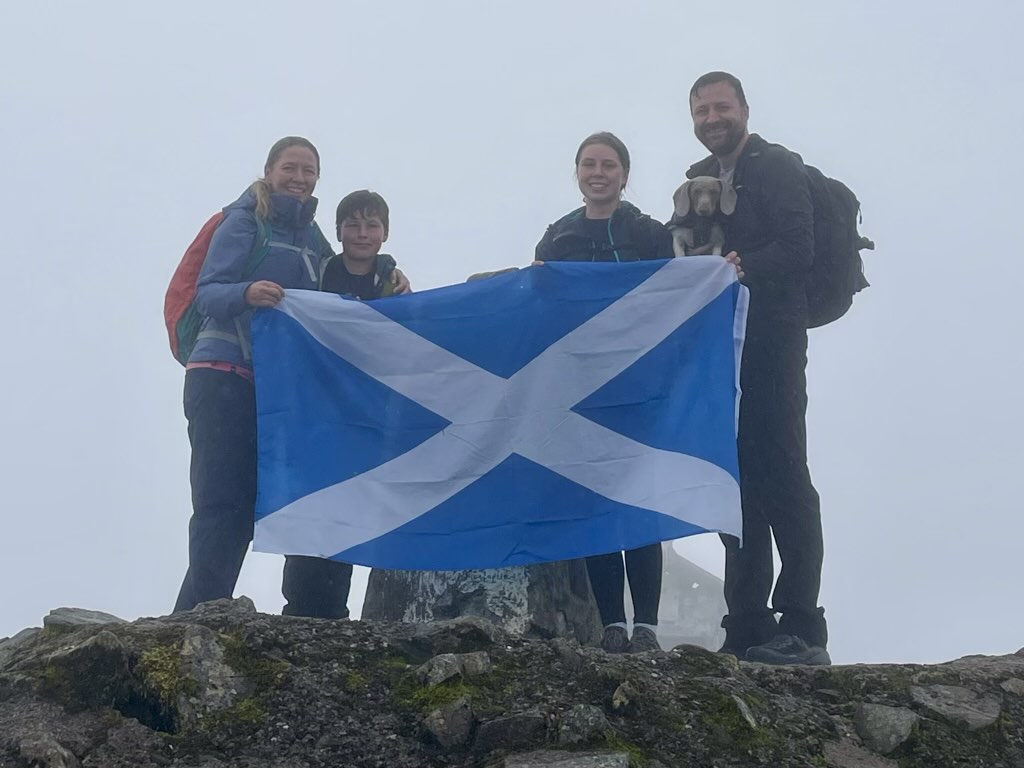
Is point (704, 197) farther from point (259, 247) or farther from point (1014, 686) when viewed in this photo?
point (1014, 686)

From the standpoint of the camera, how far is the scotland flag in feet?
20.8

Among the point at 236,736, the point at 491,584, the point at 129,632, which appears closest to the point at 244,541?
the point at 491,584

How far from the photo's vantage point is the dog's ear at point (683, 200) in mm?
6789

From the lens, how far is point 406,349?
6.89 m

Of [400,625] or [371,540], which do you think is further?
[371,540]

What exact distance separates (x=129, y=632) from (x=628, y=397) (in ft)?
9.20

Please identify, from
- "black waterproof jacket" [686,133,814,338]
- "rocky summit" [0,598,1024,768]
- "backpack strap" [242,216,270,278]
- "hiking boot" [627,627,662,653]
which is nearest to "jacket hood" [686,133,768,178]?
"black waterproof jacket" [686,133,814,338]

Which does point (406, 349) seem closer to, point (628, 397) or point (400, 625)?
point (628, 397)

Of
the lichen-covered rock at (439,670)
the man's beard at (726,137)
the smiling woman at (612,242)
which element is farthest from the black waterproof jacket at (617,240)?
the lichen-covered rock at (439,670)

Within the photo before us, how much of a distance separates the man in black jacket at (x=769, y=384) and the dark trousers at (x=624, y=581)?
51 centimetres

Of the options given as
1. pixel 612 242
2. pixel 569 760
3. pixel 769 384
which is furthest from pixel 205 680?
pixel 612 242

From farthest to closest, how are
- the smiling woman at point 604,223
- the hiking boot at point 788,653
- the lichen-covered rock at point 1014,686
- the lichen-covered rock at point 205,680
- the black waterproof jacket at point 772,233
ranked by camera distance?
the smiling woman at point 604,223 < the black waterproof jacket at point 772,233 < the hiking boot at point 788,653 < the lichen-covered rock at point 1014,686 < the lichen-covered rock at point 205,680

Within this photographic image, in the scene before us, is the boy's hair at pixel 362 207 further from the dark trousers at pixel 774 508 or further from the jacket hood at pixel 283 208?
the dark trousers at pixel 774 508

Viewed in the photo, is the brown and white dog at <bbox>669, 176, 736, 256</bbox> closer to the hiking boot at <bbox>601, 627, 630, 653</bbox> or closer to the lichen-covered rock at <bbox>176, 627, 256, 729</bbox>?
the hiking boot at <bbox>601, 627, 630, 653</bbox>
